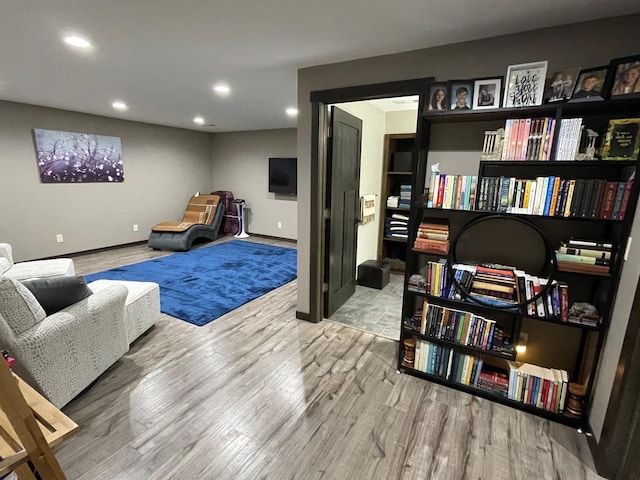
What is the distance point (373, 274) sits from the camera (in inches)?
155

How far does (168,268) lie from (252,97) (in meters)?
2.69

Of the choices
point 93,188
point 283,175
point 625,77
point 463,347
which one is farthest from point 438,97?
point 93,188

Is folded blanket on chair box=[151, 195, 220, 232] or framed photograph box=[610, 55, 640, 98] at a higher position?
framed photograph box=[610, 55, 640, 98]

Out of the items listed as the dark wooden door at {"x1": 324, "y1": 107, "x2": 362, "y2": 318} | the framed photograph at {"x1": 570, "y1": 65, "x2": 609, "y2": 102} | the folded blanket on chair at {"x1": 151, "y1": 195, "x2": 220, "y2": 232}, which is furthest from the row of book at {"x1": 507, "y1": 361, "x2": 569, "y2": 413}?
the folded blanket on chair at {"x1": 151, "y1": 195, "x2": 220, "y2": 232}

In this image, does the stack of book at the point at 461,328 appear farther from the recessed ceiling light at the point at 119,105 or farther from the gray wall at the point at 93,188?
the gray wall at the point at 93,188

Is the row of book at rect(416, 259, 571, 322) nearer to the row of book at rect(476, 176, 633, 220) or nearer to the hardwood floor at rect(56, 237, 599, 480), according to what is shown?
the row of book at rect(476, 176, 633, 220)

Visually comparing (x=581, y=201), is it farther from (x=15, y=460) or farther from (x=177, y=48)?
(x=177, y=48)

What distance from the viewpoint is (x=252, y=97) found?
366cm

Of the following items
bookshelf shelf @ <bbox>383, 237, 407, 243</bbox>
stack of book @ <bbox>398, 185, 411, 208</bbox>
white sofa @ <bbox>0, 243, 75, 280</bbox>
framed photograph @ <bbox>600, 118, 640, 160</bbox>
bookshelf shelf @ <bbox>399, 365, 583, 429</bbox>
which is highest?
framed photograph @ <bbox>600, 118, 640, 160</bbox>

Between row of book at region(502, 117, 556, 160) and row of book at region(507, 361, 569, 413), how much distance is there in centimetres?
127

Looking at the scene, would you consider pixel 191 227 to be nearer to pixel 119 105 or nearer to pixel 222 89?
pixel 119 105

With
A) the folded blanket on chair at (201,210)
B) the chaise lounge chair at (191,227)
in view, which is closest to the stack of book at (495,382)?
the chaise lounge chair at (191,227)

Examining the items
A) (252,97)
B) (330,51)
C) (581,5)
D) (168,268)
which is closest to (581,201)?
(581,5)

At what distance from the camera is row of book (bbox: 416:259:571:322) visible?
5.89 feet
